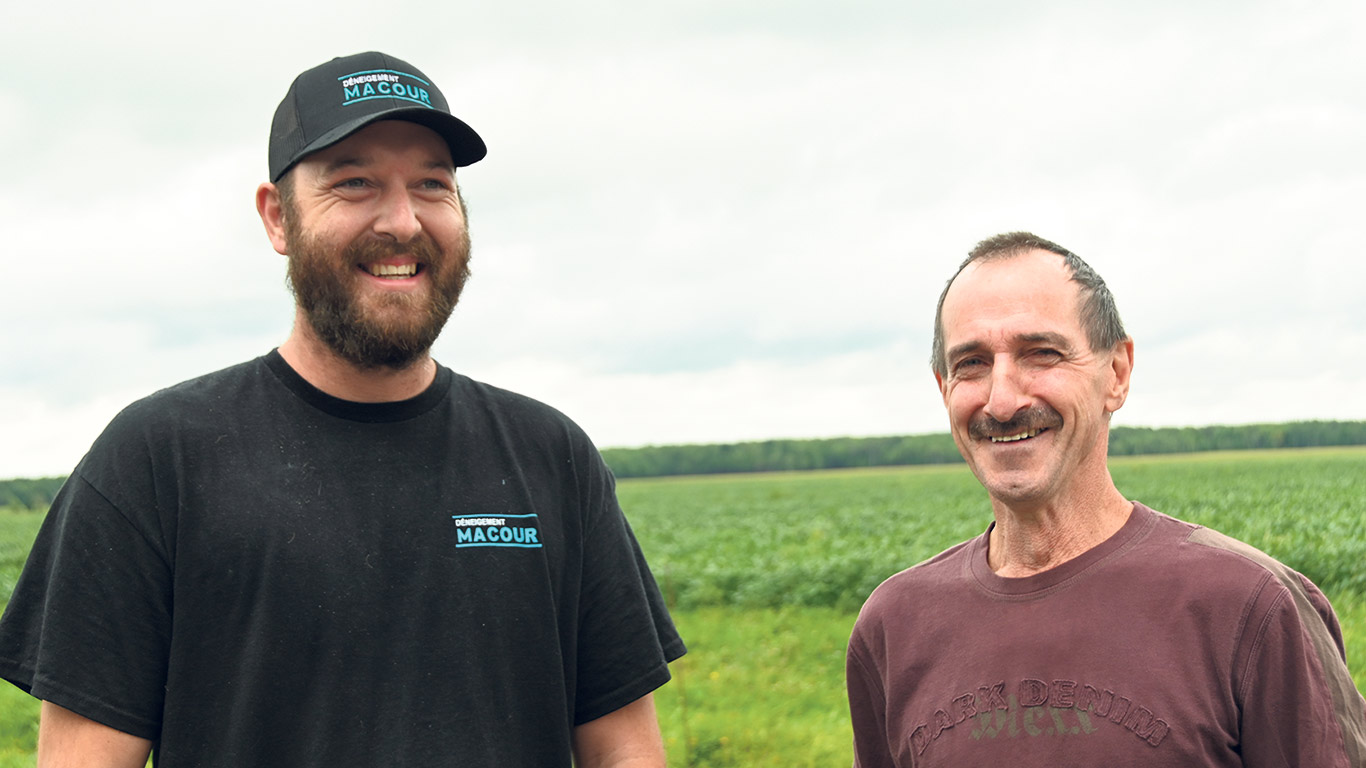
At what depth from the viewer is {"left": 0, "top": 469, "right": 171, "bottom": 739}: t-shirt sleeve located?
7.88 ft

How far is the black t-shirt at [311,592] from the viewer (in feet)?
8.07

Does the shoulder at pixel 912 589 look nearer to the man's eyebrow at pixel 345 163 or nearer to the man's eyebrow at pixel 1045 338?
the man's eyebrow at pixel 1045 338

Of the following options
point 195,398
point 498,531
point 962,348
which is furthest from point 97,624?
point 962,348

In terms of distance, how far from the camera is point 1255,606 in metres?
2.40

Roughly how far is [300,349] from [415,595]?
670mm

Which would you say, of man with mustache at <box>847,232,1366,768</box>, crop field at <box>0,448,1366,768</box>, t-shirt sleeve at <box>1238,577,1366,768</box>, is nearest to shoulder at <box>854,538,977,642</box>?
man with mustache at <box>847,232,1366,768</box>

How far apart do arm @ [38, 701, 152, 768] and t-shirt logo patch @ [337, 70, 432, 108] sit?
1481 millimetres

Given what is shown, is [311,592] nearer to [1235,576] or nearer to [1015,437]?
[1015,437]

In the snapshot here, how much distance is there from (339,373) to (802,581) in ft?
46.3

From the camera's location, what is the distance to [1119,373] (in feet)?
9.50

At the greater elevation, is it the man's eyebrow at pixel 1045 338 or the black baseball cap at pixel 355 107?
the black baseball cap at pixel 355 107

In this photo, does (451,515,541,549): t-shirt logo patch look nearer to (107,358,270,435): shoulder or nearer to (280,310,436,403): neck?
(280,310,436,403): neck

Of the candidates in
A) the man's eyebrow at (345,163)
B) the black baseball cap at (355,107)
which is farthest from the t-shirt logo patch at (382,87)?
the man's eyebrow at (345,163)

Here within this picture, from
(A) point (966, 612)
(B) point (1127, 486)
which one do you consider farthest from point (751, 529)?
(A) point (966, 612)
